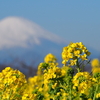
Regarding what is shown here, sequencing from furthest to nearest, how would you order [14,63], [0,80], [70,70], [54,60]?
1. [14,63]
2. [54,60]
3. [70,70]
4. [0,80]

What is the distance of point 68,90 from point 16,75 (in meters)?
0.78

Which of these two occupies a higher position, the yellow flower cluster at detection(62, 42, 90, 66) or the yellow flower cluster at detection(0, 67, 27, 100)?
the yellow flower cluster at detection(62, 42, 90, 66)

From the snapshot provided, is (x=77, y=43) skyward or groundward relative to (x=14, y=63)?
groundward

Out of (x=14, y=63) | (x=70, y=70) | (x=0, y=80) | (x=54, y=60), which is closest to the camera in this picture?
(x=0, y=80)

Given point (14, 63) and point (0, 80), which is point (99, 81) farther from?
point (14, 63)

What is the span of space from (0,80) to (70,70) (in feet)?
3.73

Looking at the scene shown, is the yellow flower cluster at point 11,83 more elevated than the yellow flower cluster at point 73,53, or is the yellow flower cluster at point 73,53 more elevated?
the yellow flower cluster at point 73,53

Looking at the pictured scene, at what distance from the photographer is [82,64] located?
251 inches

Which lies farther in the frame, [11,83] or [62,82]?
[62,82]

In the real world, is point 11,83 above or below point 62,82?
below

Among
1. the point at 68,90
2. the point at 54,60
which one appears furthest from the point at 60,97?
the point at 54,60

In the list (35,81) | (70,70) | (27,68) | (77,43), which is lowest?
(70,70)

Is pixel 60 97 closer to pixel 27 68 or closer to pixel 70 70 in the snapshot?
pixel 70 70

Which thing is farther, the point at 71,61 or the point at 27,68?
the point at 27,68
